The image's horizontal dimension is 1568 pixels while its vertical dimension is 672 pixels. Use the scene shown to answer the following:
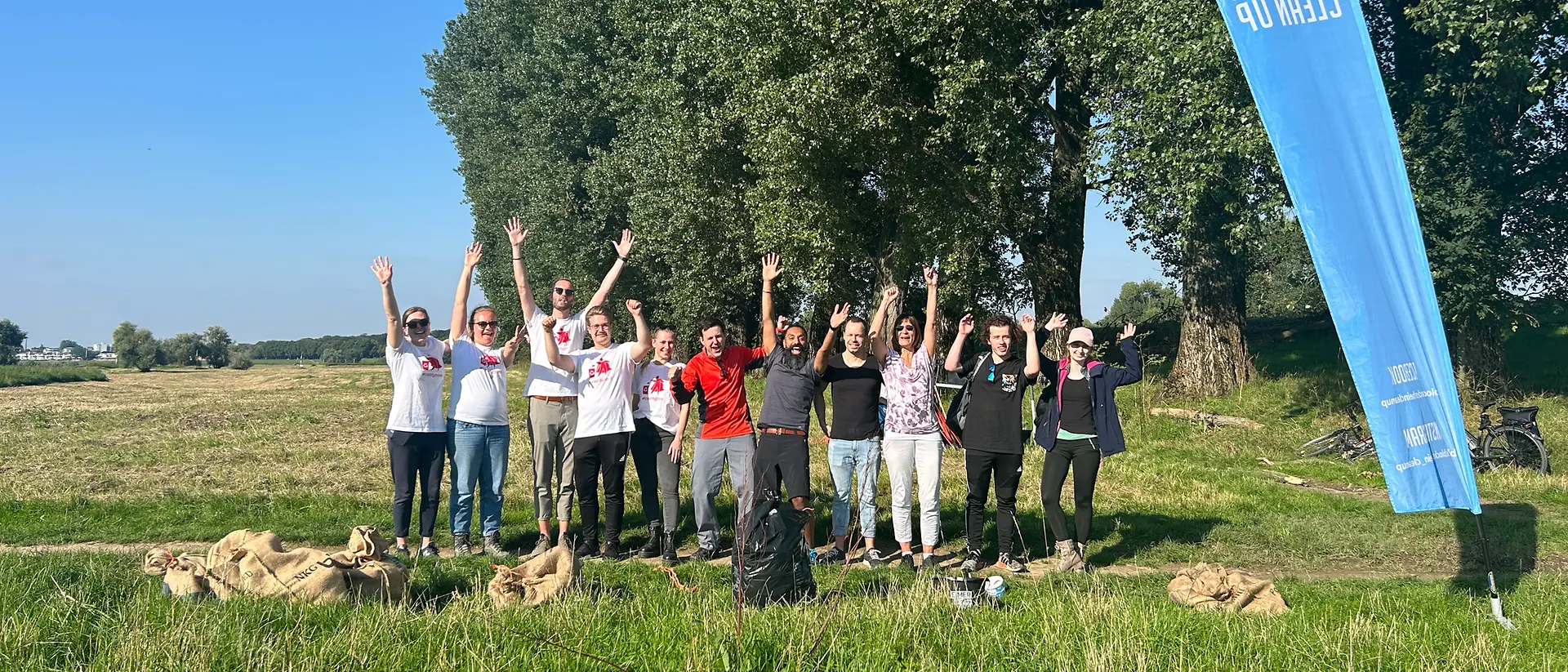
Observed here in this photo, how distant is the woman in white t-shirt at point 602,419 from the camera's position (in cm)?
785

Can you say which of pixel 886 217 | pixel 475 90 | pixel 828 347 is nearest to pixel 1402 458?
pixel 828 347

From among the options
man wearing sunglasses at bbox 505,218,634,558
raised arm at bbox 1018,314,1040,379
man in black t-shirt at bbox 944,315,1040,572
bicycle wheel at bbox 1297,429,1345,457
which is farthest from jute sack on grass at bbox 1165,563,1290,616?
bicycle wheel at bbox 1297,429,1345,457

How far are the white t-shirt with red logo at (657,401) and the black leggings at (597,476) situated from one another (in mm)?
406

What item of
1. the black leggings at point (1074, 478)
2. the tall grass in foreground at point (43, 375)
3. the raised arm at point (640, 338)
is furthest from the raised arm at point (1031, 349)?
the tall grass in foreground at point (43, 375)

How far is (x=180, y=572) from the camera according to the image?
5.74 metres

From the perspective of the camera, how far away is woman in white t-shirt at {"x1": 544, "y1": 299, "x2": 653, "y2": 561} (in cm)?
785

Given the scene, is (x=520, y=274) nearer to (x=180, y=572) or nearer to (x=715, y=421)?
(x=715, y=421)

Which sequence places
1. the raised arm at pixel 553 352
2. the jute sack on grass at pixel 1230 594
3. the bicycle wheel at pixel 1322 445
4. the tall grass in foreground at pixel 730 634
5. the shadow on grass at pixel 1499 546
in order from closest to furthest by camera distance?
the tall grass in foreground at pixel 730 634 → the jute sack on grass at pixel 1230 594 → the shadow on grass at pixel 1499 546 → the raised arm at pixel 553 352 → the bicycle wheel at pixel 1322 445

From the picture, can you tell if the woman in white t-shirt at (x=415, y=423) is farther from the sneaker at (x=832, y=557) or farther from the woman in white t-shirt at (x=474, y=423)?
the sneaker at (x=832, y=557)

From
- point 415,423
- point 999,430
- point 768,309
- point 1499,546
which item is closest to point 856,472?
point 999,430

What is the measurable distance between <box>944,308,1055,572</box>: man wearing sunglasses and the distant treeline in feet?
351

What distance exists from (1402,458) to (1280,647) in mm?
1376

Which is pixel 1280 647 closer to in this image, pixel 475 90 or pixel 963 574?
pixel 963 574

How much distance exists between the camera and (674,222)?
85.8ft
